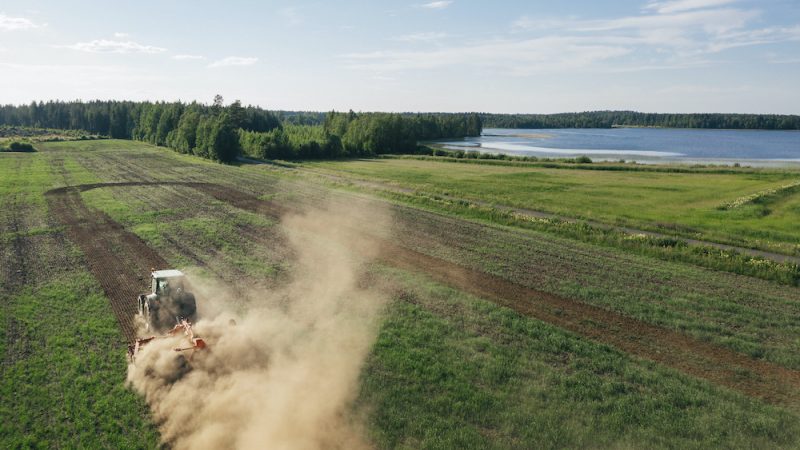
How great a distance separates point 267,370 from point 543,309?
13812mm

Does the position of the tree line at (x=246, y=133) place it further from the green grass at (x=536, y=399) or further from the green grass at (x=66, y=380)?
the green grass at (x=536, y=399)

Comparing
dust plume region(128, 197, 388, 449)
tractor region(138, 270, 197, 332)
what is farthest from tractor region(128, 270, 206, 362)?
dust plume region(128, 197, 388, 449)

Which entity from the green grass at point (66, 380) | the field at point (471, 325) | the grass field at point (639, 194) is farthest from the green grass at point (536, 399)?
the grass field at point (639, 194)

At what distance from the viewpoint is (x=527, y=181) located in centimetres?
7700

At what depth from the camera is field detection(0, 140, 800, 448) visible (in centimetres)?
1556

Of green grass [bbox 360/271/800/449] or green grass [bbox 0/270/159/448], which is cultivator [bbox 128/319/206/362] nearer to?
green grass [bbox 0/270/159/448]

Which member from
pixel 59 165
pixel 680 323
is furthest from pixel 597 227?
pixel 59 165

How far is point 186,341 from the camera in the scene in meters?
18.3

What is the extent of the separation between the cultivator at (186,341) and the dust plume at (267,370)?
0.26 metres

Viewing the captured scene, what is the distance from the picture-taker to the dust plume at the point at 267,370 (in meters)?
14.7

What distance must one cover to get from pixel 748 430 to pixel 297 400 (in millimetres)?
13994

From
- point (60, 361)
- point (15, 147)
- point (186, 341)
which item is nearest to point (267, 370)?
point (186, 341)

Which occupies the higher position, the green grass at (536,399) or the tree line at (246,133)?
the tree line at (246,133)

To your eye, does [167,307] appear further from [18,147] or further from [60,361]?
[18,147]
